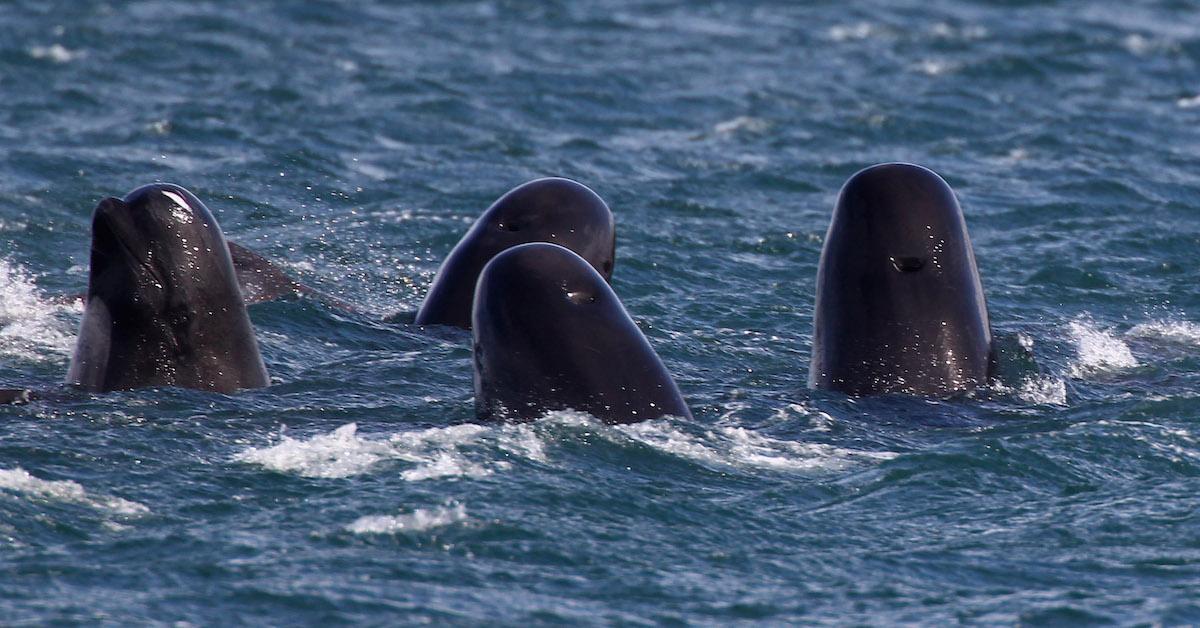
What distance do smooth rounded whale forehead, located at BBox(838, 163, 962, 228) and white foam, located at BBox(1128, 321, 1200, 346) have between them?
4.00 m

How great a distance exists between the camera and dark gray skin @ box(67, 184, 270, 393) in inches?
458

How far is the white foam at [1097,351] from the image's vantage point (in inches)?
550

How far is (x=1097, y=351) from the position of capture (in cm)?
1447

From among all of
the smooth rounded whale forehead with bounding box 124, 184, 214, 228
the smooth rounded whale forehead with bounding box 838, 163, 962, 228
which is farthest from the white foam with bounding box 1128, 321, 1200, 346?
the smooth rounded whale forehead with bounding box 124, 184, 214, 228

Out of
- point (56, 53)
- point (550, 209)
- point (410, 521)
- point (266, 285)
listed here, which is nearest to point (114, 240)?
point (410, 521)

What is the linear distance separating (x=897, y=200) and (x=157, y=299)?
4.45 meters

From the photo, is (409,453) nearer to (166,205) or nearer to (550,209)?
(166,205)

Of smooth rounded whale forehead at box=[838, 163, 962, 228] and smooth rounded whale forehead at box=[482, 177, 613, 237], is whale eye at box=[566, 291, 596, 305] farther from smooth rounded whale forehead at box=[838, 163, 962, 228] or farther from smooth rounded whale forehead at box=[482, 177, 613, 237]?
smooth rounded whale forehead at box=[482, 177, 613, 237]

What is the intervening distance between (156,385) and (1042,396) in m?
5.51

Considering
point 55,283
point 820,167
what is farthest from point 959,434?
point 820,167

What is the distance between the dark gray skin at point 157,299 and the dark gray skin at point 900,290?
3.68 metres

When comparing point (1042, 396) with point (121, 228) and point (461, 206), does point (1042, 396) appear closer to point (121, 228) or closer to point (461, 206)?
point (121, 228)

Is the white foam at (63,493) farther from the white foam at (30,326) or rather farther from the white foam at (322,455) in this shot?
the white foam at (30,326)

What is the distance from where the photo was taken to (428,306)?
47.8ft
